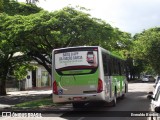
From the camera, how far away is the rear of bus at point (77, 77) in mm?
17328

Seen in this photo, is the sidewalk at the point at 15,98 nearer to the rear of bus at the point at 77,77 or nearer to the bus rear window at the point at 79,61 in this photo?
the rear of bus at the point at 77,77

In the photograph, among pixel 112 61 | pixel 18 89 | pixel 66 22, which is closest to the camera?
pixel 112 61

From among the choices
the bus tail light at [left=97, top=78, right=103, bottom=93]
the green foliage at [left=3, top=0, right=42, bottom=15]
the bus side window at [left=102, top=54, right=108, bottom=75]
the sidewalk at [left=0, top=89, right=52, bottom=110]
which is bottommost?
the sidewalk at [left=0, top=89, right=52, bottom=110]

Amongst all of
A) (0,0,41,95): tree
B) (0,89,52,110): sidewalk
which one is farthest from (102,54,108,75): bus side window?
(0,0,41,95): tree

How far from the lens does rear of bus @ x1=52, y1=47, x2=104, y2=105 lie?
17.3 meters

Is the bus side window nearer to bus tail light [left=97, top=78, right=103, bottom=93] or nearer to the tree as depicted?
bus tail light [left=97, top=78, right=103, bottom=93]

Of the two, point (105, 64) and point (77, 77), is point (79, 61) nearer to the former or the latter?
point (77, 77)

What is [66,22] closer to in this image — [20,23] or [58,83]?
[20,23]

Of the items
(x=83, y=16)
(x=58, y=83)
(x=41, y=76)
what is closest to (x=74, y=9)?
(x=83, y=16)

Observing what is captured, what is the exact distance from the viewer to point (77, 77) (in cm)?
1748

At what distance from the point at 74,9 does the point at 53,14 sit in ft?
6.99

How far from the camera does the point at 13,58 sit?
38.3 m

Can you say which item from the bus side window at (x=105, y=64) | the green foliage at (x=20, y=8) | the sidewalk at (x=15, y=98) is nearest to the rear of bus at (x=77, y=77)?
the bus side window at (x=105, y=64)

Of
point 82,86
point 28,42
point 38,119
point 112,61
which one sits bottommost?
point 38,119
